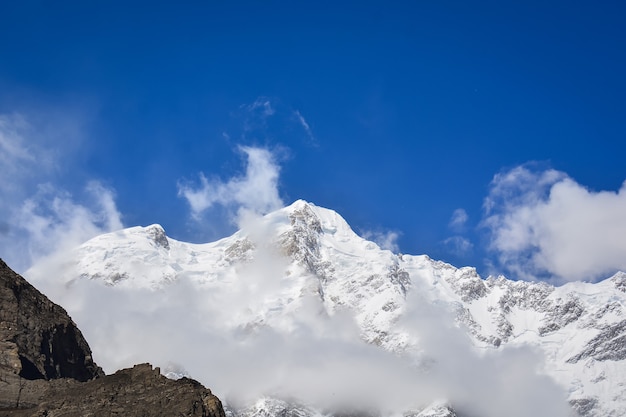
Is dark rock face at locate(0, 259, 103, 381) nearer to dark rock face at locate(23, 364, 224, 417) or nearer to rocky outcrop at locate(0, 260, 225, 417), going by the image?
rocky outcrop at locate(0, 260, 225, 417)

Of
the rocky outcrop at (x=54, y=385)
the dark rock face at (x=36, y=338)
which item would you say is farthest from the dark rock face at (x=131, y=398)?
the dark rock face at (x=36, y=338)

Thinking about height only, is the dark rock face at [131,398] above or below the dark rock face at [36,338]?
below

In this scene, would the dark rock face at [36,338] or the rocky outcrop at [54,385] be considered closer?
the rocky outcrop at [54,385]

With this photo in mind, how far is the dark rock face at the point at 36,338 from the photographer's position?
7950 cm

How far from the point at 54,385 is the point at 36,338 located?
12.4m

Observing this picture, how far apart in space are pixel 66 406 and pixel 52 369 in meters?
17.5

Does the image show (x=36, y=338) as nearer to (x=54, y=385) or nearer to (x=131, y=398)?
(x=54, y=385)

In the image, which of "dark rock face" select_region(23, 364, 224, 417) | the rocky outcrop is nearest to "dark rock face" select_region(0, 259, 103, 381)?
the rocky outcrop

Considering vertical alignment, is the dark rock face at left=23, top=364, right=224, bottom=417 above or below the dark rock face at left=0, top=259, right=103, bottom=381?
below

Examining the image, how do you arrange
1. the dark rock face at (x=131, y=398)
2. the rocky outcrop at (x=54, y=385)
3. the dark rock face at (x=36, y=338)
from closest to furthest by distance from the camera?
the dark rock face at (x=131, y=398), the rocky outcrop at (x=54, y=385), the dark rock face at (x=36, y=338)

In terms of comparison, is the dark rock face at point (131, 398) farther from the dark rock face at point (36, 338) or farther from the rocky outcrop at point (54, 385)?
the dark rock face at point (36, 338)

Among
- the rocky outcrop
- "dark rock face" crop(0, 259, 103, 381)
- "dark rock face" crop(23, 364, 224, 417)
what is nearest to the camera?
"dark rock face" crop(23, 364, 224, 417)

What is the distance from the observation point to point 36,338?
3393 inches

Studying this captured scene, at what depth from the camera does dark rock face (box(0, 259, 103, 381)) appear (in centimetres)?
7950
